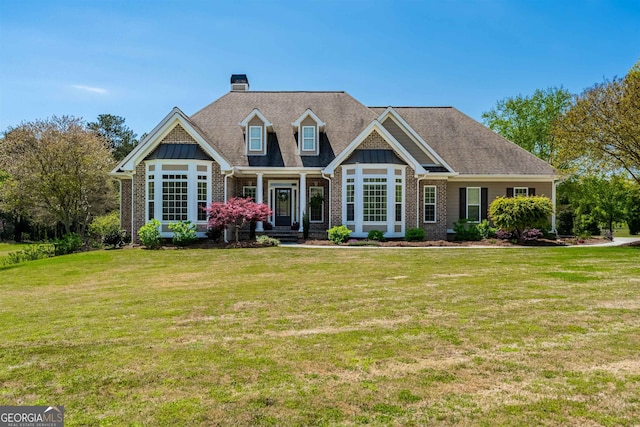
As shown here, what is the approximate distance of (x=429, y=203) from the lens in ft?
77.0

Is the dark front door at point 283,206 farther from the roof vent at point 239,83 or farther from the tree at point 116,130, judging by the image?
the tree at point 116,130

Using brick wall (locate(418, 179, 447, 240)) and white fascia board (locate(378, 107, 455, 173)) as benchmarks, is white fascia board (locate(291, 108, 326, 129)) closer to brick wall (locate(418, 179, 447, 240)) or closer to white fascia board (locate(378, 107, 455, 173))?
white fascia board (locate(378, 107, 455, 173))

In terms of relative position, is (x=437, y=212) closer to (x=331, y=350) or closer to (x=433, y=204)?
(x=433, y=204)

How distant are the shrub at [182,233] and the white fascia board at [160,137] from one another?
333cm

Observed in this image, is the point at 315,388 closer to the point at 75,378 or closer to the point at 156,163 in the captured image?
the point at 75,378

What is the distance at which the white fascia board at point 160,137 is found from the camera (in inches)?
819

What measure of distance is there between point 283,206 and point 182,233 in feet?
21.0

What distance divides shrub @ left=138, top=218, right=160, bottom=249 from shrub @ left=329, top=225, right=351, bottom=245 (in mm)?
8075

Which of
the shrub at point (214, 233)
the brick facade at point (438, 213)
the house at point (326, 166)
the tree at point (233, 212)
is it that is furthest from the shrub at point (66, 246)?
the brick facade at point (438, 213)

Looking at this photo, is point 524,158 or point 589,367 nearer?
point 589,367

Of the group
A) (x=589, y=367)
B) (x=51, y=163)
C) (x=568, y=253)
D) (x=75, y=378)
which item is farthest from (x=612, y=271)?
(x=51, y=163)

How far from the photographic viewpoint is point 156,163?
20.4m

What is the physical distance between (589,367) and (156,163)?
19527mm

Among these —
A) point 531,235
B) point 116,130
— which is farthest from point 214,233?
point 116,130
